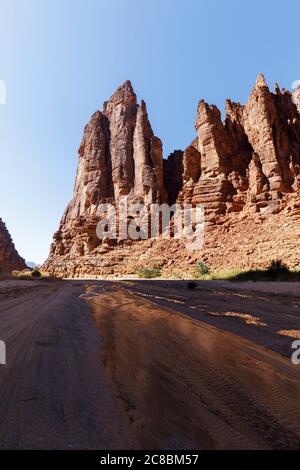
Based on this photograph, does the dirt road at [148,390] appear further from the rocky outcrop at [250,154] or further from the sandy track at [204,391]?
the rocky outcrop at [250,154]

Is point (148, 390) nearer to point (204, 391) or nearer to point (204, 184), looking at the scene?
point (204, 391)

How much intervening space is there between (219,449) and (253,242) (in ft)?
99.7

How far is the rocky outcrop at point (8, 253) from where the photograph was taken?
75.0 m

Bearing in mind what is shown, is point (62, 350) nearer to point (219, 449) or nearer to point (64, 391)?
point (64, 391)

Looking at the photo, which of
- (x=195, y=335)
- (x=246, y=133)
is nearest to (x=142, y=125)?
(x=246, y=133)

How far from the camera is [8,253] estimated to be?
76.8m

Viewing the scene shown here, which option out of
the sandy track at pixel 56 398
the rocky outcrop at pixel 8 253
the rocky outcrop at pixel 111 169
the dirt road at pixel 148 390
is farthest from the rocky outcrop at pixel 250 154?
the rocky outcrop at pixel 8 253

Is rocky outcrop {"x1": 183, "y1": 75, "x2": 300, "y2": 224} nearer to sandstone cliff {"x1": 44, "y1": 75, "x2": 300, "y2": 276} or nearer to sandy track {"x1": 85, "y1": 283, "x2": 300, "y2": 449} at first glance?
sandstone cliff {"x1": 44, "y1": 75, "x2": 300, "y2": 276}

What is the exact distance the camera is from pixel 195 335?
3.45 meters

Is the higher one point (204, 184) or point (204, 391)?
point (204, 184)

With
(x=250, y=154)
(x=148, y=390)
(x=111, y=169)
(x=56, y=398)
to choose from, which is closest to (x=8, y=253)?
(x=111, y=169)

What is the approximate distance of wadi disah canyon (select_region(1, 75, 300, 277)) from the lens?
103ft

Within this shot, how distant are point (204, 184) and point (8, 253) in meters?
60.1

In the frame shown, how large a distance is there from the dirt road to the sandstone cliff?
20.2m
